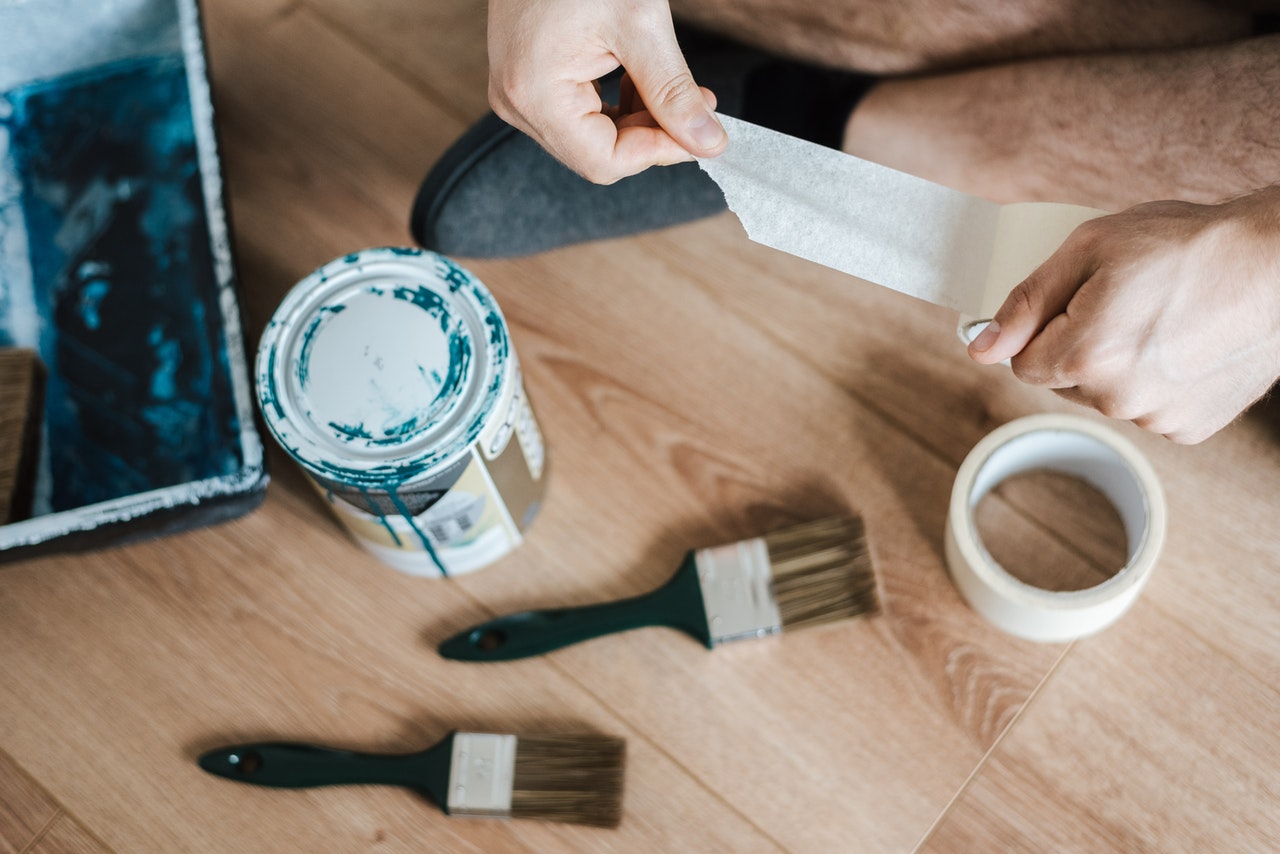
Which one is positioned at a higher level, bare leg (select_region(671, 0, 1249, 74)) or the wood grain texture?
bare leg (select_region(671, 0, 1249, 74))

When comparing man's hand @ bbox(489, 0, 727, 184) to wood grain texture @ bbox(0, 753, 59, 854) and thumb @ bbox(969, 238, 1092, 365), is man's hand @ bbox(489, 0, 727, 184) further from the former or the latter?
wood grain texture @ bbox(0, 753, 59, 854)

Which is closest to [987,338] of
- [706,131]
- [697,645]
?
[706,131]

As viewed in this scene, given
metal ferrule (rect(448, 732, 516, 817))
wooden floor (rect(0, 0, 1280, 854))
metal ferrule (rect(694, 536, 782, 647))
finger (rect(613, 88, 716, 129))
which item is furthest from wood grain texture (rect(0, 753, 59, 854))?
finger (rect(613, 88, 716, 129))

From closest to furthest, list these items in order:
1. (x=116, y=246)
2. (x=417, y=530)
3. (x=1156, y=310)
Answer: (x=1156, y=310) → (x=417, y=530) → (x=116, y=246)

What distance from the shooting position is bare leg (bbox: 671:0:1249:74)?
27.0 inches

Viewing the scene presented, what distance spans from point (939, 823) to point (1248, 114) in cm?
51

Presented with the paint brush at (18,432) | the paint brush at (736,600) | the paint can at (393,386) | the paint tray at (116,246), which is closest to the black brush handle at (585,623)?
the paint brush at (736,600)

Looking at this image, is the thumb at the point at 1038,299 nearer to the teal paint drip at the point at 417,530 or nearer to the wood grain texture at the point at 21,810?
the teal paint drip at the point at 417,530

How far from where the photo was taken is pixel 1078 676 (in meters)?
0.69

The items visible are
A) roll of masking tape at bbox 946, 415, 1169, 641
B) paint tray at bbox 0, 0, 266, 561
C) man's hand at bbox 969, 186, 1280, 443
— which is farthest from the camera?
paint tray at bbox 0, 0, 266, 561

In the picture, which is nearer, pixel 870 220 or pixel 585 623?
pixel 870 220

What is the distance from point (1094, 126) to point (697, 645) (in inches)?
18.3

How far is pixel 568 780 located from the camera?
66 cm

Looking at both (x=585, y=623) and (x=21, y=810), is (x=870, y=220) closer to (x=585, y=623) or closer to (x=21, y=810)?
(x=585, y=623)
